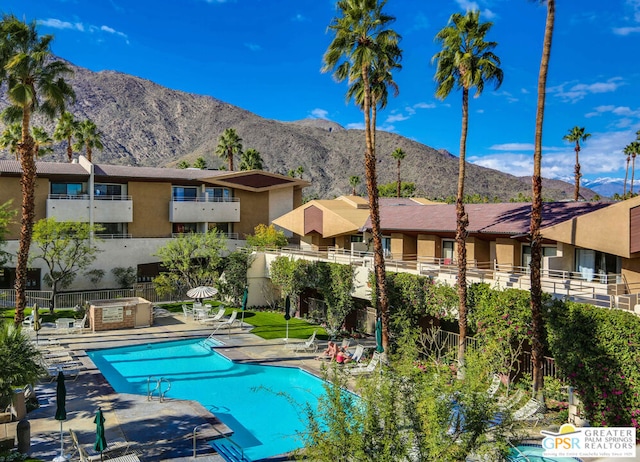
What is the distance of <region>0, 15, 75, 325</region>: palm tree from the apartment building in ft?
41.5

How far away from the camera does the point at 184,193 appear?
44.0 m

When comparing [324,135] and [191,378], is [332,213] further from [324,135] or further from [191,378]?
[324,135]

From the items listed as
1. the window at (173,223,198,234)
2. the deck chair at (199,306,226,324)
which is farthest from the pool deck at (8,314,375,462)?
the window at (173,223,198,234)

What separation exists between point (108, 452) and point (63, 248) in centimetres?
2390

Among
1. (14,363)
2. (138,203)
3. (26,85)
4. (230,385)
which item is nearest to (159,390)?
(230,385)

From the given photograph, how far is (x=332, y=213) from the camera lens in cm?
3538

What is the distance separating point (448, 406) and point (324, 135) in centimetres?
19496

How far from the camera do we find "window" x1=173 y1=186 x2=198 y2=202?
43528 mm

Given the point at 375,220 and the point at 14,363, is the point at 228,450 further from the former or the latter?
the point at 375,220

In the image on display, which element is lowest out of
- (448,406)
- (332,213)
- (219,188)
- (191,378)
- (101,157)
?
(191,378)

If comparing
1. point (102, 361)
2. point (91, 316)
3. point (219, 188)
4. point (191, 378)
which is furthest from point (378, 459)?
point (219, 188)

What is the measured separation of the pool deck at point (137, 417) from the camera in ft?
42.4

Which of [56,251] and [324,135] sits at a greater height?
[324,135]

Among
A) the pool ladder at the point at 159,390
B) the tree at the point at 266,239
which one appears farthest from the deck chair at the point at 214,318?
the pool ladder at the point at 159,390
